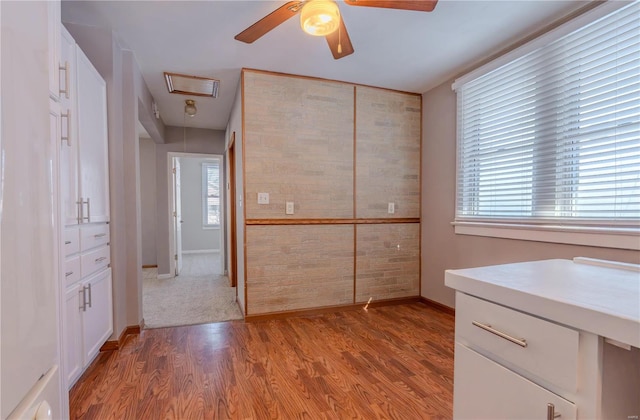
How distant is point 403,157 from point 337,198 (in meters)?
0.94

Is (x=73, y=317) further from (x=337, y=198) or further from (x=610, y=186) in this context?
(x=610, y=186)

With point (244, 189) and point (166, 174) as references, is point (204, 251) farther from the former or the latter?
point (244, 189)

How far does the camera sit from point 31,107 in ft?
1.79

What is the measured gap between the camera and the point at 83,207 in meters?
1.79

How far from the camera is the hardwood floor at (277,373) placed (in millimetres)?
1594

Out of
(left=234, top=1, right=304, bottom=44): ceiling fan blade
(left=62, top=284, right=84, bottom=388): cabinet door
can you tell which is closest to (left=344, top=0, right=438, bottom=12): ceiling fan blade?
(left=234, top=1, right=304, bottom=44): ceiling fan blade

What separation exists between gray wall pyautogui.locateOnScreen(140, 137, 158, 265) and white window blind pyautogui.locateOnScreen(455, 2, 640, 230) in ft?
17.4

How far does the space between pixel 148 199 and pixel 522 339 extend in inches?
239

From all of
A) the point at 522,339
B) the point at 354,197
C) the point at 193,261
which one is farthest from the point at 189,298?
the point at 522,339

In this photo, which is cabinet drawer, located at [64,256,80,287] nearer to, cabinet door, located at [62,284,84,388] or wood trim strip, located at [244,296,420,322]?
cabinet door, located at [62,284,84,388]

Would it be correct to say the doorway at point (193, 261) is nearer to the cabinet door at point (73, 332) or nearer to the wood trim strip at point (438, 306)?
the cabinet door at point (73, 332)

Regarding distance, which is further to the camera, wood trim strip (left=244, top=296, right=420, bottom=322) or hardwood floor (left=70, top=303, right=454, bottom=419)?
wood trim strip (left=244, top=296, right=420, bottom=322)

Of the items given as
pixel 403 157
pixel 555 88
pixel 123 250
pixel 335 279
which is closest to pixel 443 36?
pixel 555 88

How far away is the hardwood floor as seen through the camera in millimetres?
1594
